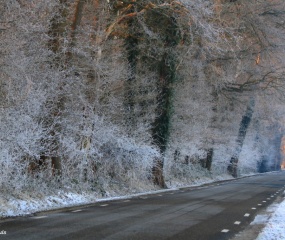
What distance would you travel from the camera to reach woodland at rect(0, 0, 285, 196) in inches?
594

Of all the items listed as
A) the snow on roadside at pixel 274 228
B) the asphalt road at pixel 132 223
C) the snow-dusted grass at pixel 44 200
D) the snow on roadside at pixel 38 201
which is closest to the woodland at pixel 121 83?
the snow-dusted grass at pixel 44 200

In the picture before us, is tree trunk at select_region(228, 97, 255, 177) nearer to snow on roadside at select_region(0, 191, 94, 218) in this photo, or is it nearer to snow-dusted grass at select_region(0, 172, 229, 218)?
snow-dusted grass at select_region(0, 172, 229, 218)

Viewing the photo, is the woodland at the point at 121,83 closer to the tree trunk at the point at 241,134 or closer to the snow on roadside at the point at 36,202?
the snow on roadside at the point at 36,202

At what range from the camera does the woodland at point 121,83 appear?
49.5 feet

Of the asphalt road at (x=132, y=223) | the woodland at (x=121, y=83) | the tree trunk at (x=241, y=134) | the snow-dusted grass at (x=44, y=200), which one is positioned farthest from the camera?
the tree trunk at (x=241, y=134)

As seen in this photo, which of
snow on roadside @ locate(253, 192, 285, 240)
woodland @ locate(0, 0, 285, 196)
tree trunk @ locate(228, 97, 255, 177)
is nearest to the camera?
snow on roadside @ locate(253, 192, 285, 240)

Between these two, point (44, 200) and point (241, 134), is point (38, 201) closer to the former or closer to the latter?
Answer: point (44, 200)

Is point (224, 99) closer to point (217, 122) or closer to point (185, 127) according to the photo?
point (217, 122)

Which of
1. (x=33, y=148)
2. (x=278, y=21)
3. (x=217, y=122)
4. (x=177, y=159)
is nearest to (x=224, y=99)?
(x=217, y=122)

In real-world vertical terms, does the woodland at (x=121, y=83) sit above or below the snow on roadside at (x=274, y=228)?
above

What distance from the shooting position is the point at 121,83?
23844 mm

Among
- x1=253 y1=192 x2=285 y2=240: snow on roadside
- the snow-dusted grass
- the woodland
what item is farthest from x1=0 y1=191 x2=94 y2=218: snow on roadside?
x1=253 y1=192 x2=285 y2=240: snow on roadside

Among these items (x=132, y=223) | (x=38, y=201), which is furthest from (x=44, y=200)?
(x=132, y=223)

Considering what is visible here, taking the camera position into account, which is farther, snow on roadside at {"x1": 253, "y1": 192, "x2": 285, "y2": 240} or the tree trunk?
the tree trunk
